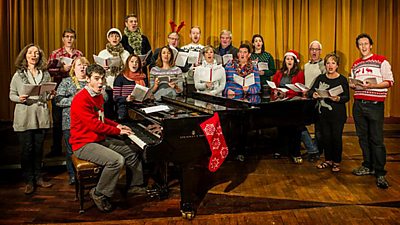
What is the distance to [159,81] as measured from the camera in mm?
4207

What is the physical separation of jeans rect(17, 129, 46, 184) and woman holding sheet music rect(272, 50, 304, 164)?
8.32ft

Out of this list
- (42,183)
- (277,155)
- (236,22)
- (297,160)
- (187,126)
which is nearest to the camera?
(187,126)

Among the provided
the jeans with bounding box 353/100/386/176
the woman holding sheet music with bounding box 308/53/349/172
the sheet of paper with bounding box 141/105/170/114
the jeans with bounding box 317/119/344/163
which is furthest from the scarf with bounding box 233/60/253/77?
the sheet of paper with bounding box 141/105/170/114

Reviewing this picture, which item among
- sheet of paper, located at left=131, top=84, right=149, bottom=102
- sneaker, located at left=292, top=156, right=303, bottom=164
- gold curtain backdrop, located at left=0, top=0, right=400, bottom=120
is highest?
gold curtain backdrop, located at left=0, top=0, right=400, bottom=120

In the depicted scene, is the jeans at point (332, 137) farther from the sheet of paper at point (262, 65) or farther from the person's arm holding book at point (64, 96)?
A: the person's arm holding book at point (64, 96)

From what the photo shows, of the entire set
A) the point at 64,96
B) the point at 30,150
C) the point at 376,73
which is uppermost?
the point at 376,73

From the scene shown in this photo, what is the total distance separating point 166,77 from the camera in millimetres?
4250

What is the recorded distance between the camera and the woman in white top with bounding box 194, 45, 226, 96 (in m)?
4.62

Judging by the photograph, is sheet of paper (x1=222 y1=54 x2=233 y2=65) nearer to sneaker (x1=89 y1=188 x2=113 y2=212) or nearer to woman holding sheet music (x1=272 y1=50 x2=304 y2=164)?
woman holding sheet music (x1=272 y1=50 x2=304 y2=164)

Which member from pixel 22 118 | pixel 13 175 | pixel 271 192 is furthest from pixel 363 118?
pixel 13 175

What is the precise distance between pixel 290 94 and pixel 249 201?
5.39 feet

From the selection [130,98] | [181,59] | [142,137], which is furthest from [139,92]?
[181,59]

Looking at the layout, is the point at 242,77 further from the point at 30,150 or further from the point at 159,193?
the point at 30,150

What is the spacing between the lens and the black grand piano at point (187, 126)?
9.53 ft
